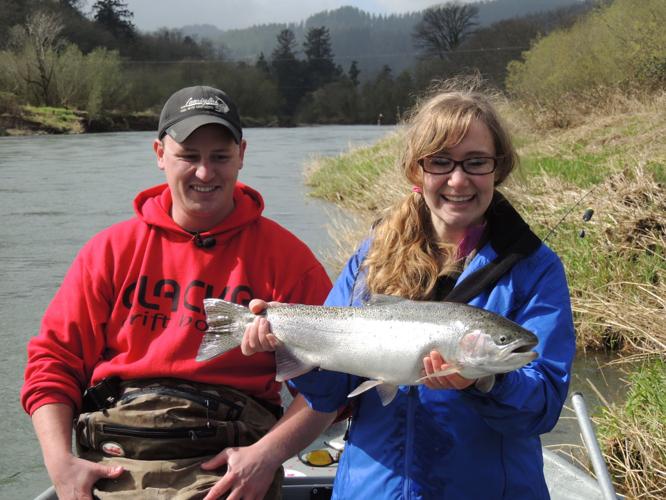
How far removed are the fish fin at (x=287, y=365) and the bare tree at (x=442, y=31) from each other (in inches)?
5333

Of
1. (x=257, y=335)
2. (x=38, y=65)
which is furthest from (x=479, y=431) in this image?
(x=38, y=65)

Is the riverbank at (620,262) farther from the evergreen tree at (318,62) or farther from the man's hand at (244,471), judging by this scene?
the evergreen tree at (318,62)

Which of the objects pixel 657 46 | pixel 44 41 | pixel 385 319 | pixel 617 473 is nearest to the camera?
pixel 385 319

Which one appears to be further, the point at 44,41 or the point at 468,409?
the point at 44,41

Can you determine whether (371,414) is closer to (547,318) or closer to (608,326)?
(547,318)

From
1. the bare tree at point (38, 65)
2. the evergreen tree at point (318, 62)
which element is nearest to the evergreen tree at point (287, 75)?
the evergreen tree at point (318, 62)

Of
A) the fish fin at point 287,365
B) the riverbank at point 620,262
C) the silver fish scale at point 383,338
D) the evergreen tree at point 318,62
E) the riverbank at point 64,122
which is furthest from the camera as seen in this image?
the evergreen tree at point 318,62

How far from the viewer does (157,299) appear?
319 cm

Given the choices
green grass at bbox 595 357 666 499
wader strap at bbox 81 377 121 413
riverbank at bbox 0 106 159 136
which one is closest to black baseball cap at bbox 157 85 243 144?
wader strap at bbox 81 377 121 413

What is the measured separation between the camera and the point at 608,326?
22.6ft

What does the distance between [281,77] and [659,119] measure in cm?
11425

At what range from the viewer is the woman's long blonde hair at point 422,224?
2.86 metres

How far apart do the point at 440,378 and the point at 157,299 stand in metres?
1.28

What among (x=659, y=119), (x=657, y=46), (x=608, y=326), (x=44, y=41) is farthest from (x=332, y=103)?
(x=608, y=326)
